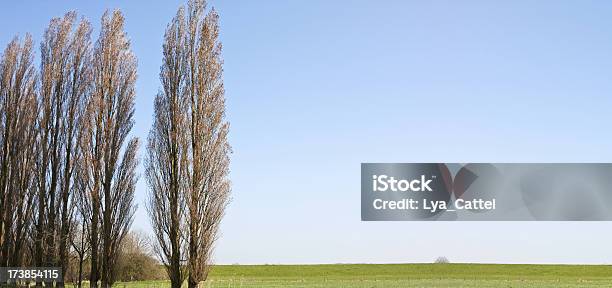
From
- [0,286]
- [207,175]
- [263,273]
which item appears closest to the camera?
[207,175]

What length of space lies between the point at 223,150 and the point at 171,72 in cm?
353

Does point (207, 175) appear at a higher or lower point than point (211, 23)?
lower

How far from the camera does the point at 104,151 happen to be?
1093 inches

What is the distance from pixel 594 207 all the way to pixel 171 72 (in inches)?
684

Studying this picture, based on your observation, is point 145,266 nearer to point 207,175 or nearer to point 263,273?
point 263,273

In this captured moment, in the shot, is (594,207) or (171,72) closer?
(171,72)

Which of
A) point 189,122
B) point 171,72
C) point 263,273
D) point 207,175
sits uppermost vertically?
point 171,72

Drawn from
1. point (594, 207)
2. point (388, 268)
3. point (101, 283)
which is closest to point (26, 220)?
point (101, 283)

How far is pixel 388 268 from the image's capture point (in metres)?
62.5

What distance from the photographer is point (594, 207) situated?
28.1 metres

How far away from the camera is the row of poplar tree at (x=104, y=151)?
24484 mm

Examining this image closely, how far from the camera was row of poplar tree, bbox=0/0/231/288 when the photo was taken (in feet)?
80.3

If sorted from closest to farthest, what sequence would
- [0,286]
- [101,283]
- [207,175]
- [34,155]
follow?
[207,175] → [101,283] → [0,286] → [34,155]

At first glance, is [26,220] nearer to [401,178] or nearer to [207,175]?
[207,175]
